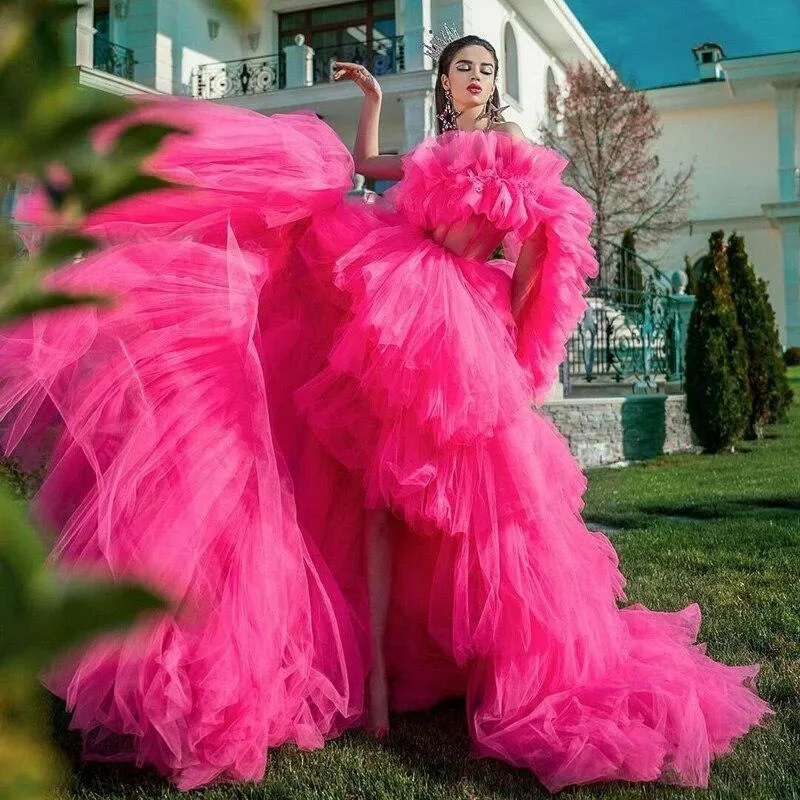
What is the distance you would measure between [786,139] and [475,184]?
23.6 meters

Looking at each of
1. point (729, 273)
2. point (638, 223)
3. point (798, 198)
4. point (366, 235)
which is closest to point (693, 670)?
point (366, 235)

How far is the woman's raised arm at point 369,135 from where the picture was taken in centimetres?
295

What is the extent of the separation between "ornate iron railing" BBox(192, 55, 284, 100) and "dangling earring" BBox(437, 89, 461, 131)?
56.1 feet

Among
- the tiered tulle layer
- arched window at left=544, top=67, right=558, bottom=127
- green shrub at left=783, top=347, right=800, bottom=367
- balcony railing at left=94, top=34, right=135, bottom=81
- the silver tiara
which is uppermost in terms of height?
arched window at left=544, top=67, right=558, bottom=127

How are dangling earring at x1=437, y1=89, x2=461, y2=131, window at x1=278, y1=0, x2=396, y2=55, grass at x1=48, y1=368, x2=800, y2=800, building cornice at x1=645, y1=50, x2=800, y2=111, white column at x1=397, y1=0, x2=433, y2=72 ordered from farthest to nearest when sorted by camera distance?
building cornice at x1=645, y1=50, x2=800, y2=111
window at x1=278, y1=0, x2=396, y2=55
white column at x1=397, y1=0, x2=433, y2=72
dangling earring at x1=437, y1=89, x2=461, y2=131
grass at x1=48, y1=368, x2=800, y2=800

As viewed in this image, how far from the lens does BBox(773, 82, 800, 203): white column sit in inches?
920

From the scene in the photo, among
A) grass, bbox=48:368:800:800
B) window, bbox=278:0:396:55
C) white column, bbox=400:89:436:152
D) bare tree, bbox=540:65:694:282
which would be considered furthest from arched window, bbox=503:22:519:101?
grass, bbox=48:368:800:800

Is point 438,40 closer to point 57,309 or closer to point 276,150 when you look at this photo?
point 276,150

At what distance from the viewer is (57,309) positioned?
302mm

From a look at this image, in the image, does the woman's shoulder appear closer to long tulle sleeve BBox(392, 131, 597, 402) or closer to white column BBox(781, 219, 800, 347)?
long tulle sleeve BBox(392, 131, 597, 402)

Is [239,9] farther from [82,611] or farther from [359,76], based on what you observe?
[359,76]

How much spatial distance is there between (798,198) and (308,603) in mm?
23841

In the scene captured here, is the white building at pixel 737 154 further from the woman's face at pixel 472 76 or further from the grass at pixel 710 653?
the woman's face at pixel 472 76

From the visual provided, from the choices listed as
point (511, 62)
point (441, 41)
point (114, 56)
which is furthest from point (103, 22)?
point (441, 41)
